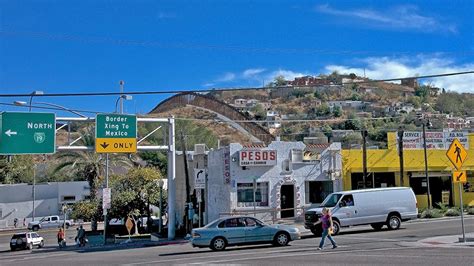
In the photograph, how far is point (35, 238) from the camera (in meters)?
41.9

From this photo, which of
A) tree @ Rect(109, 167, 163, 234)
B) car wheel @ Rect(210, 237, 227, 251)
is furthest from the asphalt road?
tree @ Rect(109, 167, 163, 234)

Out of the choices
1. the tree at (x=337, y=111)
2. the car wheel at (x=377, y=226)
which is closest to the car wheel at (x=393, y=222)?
the car wheel at (x=377, y=226)

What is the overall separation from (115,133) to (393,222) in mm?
15533

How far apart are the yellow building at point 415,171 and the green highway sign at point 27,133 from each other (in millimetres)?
20131

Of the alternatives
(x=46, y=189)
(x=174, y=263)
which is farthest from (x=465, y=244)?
(x=46, y=189)

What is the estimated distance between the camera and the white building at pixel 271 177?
116ft

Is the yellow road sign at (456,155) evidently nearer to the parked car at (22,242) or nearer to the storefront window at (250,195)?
the storefront window at (250,195)

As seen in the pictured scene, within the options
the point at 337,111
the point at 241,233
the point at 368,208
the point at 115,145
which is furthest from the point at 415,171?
the point at 337,111

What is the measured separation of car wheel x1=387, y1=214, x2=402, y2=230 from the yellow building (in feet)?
35.8

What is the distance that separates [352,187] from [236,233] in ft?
58.7

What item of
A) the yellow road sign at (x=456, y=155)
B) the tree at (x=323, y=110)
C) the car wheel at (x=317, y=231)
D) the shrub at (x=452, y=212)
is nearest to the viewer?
the yellow road sign at (x=456, y=155)

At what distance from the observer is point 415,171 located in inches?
1585

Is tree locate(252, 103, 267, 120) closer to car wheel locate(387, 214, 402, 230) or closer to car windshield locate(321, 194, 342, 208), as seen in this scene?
car wheel locate(387, 214, 402, 230)

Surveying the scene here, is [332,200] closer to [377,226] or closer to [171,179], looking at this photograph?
[377,226]
